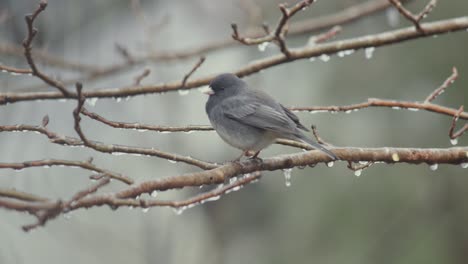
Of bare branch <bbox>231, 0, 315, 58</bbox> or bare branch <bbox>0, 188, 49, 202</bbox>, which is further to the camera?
bare branch <bbox>231, 0, 315, 58</bbox>

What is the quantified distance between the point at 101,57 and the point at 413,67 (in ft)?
10.4

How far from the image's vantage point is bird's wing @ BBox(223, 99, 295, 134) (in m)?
3.11

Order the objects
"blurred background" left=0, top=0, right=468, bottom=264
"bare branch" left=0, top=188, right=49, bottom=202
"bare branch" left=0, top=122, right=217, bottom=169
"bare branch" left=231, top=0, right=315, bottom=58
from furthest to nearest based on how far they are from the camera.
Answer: "blurred background" left=0, top=0, right=468, bottom=264 < "bare branch" left=231, top=0, right=315, bottom=58 < "bare branch" left=0, top=122, right=217, bottom=169 < "bare branch" left=0, top=188, right=49, bottom=202

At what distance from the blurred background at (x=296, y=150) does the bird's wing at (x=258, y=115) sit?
1410 mm

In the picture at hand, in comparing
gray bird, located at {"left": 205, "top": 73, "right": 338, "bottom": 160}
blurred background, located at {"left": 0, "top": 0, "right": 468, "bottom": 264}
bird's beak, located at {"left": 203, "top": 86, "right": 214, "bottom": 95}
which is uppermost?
bird's beak, located at {"left": 203, "top": 86, "right": 214, "bottom": 95}

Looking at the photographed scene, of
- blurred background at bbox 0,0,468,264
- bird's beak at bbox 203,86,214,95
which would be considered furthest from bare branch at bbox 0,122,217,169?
blurred background at bbox 0,0,468,264

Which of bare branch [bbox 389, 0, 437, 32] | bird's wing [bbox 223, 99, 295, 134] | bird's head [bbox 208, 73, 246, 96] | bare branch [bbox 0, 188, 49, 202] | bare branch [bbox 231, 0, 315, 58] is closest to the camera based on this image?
bare branch [bbox 0, 188, 49, 202]

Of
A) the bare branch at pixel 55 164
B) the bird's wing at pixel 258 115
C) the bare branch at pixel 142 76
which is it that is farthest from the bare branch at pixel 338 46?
the bare branch at pixel 55 164

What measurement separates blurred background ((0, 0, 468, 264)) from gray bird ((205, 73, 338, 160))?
1.27m

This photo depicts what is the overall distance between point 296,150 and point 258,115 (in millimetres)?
2799

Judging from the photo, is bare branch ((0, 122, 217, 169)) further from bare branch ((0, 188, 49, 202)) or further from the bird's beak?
the bird's beak

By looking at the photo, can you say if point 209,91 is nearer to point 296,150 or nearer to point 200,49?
point 200,49

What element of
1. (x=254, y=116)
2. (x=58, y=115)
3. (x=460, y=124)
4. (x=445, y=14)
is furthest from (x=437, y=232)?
(x=58, y=115)

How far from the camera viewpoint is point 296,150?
6.07 m
